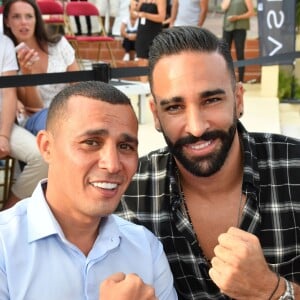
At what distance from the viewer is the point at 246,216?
1.73 meters

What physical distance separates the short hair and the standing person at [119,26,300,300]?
23 centimetres

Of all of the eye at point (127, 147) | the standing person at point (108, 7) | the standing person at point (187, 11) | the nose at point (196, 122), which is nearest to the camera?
the eye at point (127, 147)

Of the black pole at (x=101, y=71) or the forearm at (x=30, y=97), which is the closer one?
the black pole at (x=101, y=71)

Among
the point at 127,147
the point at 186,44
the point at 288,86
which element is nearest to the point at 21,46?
the point at 186,44

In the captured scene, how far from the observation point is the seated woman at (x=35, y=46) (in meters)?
3.22

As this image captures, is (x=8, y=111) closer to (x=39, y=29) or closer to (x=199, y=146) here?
(x=39, y=29)

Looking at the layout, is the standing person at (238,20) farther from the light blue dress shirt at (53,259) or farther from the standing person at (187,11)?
the light blue dress shirt at (53,259)

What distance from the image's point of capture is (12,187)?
9.92 ft

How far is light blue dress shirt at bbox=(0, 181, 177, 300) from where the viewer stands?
4.28 ft

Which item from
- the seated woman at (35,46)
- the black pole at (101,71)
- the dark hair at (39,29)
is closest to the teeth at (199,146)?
the black pole at (101,71)

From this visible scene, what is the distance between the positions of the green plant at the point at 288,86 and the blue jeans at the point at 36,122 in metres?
4.73

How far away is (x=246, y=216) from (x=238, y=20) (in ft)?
20.3

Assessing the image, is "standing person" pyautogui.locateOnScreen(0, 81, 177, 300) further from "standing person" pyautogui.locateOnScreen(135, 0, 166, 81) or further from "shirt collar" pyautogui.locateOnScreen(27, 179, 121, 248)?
"standing person" pyautogui.locateOnScreen(135, 0, 166, 81)

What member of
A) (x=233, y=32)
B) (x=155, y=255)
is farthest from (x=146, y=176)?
(x=233, y=32)
